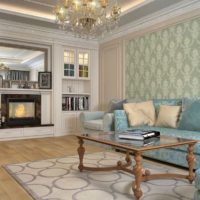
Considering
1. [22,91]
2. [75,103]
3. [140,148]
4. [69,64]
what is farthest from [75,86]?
[140,148]

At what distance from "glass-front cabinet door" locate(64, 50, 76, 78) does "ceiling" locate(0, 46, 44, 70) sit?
649 millimetres

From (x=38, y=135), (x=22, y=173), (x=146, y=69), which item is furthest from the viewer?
(x=38, y=135)

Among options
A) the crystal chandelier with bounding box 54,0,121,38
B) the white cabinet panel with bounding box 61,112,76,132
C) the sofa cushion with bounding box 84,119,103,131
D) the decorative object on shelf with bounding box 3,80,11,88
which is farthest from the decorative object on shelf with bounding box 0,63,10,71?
the crystal chandelier with bounding box 54,0,121,38

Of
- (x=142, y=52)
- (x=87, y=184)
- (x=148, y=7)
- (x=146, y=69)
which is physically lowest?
(x=87, y=184)

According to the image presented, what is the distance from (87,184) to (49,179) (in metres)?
0.46

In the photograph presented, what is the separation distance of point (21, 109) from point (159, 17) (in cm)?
362

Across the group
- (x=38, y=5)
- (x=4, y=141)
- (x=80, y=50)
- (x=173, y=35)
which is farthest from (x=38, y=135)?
(x=173, y=35)

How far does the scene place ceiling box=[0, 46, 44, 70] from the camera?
543 centimetres

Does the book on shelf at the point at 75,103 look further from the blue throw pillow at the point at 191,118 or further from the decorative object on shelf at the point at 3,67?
the blue throw pillow at the point at 191,118

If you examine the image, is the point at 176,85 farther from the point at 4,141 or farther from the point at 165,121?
the point at 4,141

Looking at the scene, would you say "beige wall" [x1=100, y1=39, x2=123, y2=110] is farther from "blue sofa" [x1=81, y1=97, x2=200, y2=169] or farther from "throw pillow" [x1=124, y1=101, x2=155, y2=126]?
"blue sofa" [x1=81, y1=97, x2=200, y2=169]

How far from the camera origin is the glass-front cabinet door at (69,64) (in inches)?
242

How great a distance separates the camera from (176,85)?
14.7 feet

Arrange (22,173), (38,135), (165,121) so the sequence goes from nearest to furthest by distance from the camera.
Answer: (22,173), (165,121), (38,135)
